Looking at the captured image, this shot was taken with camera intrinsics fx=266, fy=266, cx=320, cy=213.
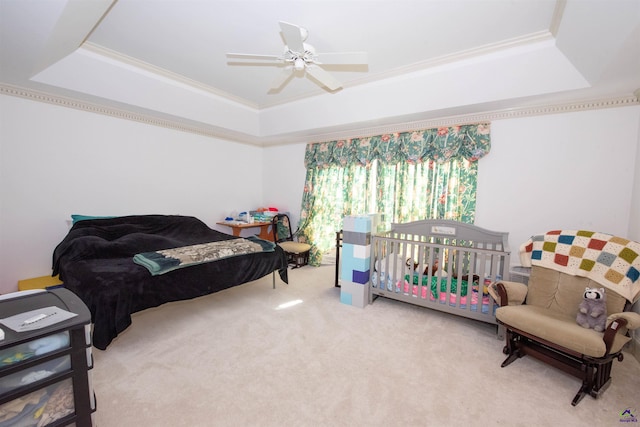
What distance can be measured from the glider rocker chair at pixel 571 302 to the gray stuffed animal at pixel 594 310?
0.05 metres

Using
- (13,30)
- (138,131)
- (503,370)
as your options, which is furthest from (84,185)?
(503,370)

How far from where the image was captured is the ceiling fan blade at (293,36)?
180cm

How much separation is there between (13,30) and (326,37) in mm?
2448

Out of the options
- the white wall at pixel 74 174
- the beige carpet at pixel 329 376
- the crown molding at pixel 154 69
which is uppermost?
the crown molding at pixel 154 69

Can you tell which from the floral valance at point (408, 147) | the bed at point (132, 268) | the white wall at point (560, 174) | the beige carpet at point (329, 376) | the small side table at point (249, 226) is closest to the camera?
the beige carpet at point (329, 376)

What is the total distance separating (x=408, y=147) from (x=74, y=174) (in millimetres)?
4388

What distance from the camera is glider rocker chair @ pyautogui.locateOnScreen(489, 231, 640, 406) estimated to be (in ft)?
5.81

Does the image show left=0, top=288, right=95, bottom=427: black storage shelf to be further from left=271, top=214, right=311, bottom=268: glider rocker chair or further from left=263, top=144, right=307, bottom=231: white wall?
left=263, top=144, right=307, bottom=231: white wall

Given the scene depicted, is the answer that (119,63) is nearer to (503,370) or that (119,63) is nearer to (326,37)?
(326,37)

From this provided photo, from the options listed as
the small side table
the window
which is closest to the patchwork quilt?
the window

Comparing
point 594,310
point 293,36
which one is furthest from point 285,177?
point 594,310

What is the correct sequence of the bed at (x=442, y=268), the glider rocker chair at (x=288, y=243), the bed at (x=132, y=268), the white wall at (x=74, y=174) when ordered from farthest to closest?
the glider rocker chair at (x=288, y=243) < the white wall at (x=74, y=174) < the bed at (x=442, y=268) < the bed at (x=132, y=268)

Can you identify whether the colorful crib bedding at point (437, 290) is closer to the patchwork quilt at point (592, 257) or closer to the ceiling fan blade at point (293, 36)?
the patchwork quilt at point (592, 257)

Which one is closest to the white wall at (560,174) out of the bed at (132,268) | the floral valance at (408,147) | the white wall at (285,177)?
the floral valance at (408,147)
